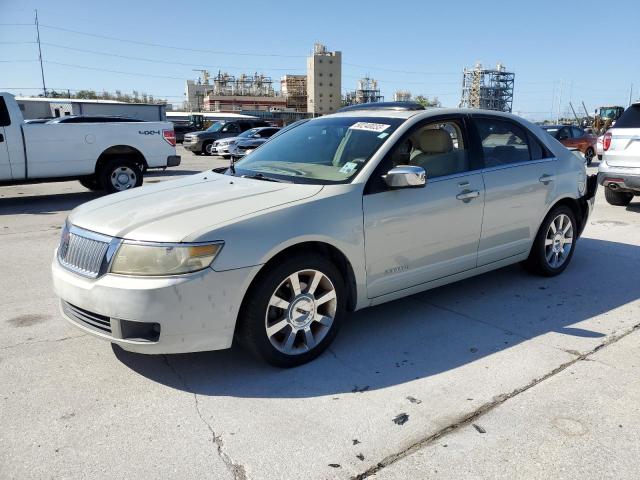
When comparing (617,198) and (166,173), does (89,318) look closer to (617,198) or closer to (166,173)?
(617,198)

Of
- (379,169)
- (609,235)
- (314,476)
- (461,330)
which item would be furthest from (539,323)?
(609,235)

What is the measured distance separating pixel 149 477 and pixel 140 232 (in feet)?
4.27

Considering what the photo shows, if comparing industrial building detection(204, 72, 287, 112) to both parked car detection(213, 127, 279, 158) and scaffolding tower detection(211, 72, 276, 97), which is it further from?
parked car detection(213, 127, 279, 158)

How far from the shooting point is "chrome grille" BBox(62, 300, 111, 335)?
9.98 feet

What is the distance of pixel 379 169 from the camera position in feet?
12.2

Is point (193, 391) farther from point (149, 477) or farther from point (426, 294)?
point (426, 294)

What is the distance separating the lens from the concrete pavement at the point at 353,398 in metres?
2.51

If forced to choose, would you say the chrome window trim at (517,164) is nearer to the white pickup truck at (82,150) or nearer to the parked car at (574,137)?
the white pickup truck at (82,150)

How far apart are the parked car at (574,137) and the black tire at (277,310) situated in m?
18.6

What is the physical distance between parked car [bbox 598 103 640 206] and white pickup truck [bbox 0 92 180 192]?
340 inches

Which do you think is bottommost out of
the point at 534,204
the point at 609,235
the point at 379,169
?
the point at 609,235

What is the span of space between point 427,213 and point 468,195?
1.66 feet

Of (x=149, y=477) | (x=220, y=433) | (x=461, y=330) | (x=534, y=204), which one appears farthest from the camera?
(x=534, y=204)

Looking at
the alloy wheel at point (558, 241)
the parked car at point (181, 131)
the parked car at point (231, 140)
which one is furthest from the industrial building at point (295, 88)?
the alloy wheel at point (558, 241)
